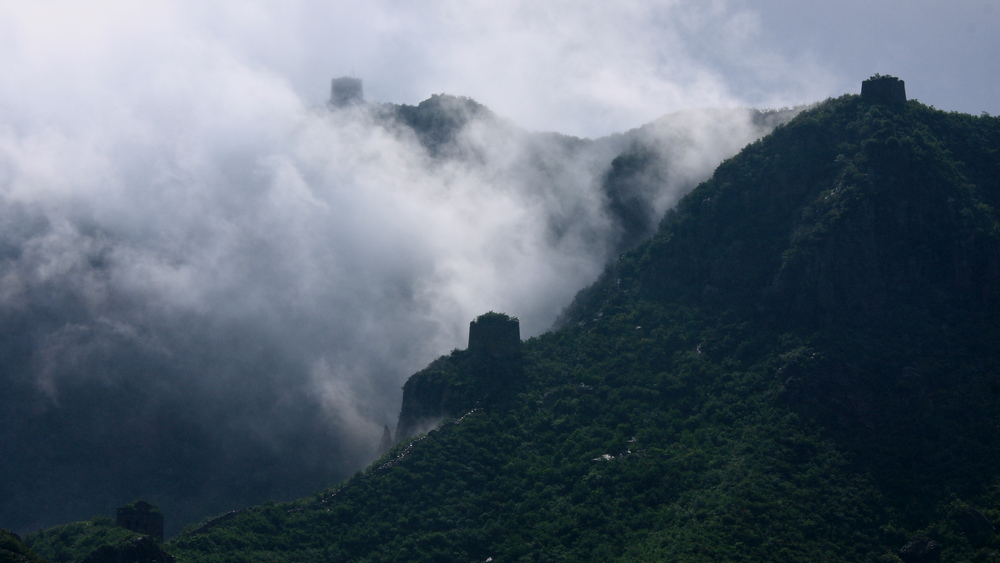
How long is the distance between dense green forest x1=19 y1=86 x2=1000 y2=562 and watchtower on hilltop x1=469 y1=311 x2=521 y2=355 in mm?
1025

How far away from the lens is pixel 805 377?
8562cm

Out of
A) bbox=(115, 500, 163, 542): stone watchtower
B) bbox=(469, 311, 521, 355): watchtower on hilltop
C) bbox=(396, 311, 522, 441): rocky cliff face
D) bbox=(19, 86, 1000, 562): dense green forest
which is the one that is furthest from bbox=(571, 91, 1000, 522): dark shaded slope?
bbox=(115, 500, 163, 542): stone watchtower

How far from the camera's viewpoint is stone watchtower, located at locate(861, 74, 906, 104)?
103 metres


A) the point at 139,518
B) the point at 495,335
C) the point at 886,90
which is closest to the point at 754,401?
the point at 495,335

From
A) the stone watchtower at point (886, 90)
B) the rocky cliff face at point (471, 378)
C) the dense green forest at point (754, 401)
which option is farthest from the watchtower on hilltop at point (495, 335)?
the stone watchtower at point (886, 90)

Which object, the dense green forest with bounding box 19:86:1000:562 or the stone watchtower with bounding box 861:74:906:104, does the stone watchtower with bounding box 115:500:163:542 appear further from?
the stone watchtower with bounding box 861:74:906:104

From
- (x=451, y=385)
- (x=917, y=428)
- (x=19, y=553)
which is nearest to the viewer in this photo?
(x=19, y=553)

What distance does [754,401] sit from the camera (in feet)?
286

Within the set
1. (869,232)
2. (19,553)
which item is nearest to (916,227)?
(869,232)

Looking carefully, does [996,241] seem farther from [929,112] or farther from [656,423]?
[656,423]

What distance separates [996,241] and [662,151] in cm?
4947

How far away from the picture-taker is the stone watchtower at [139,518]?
84.8 m

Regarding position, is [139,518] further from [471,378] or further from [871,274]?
[871,274]

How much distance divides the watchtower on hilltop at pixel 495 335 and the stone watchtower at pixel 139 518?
32.5 metres
